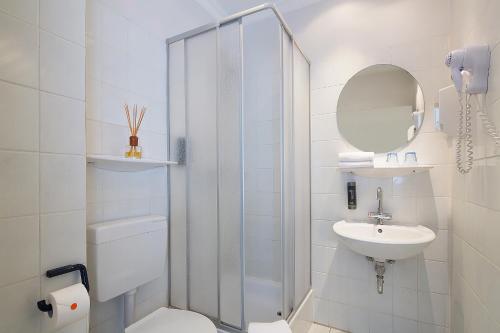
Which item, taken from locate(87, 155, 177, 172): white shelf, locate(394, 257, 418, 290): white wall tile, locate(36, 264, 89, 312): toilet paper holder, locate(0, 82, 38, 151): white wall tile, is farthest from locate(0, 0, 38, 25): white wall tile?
locate(394, 257, 418, 290): white wall tile

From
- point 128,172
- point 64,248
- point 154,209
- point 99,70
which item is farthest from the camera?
point 154,209

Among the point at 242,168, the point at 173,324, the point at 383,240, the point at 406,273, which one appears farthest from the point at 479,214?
the point at 173,324

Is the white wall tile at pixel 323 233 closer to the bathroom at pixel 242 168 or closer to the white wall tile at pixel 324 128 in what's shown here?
the bathroom at pixel 242 168

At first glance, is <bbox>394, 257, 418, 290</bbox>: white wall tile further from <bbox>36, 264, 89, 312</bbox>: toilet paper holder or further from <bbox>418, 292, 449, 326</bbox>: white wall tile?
<bbox>36, 264, 89, 312</bbox>: toilet paper holder

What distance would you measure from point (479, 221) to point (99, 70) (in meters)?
1.94

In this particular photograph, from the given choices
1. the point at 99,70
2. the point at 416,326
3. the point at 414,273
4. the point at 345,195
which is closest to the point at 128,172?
the point at 99,70

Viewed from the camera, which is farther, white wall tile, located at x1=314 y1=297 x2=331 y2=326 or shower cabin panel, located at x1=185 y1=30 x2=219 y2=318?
white wall tile, located at x1=314 y1=297 x2=331 y2=326

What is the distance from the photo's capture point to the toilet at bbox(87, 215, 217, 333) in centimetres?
112

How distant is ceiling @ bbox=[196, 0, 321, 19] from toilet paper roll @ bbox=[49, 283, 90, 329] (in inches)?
81.6

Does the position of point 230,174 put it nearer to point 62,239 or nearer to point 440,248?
point 62,239

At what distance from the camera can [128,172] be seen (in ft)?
4.71

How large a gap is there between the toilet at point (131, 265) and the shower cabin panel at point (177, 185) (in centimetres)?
17

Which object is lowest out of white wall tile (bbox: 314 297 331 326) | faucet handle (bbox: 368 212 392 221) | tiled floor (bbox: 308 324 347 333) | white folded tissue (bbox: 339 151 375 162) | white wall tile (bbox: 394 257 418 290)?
tiled floor (bbox: 308 324 347 333)

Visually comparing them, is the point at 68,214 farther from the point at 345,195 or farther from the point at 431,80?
the point at 431,80
